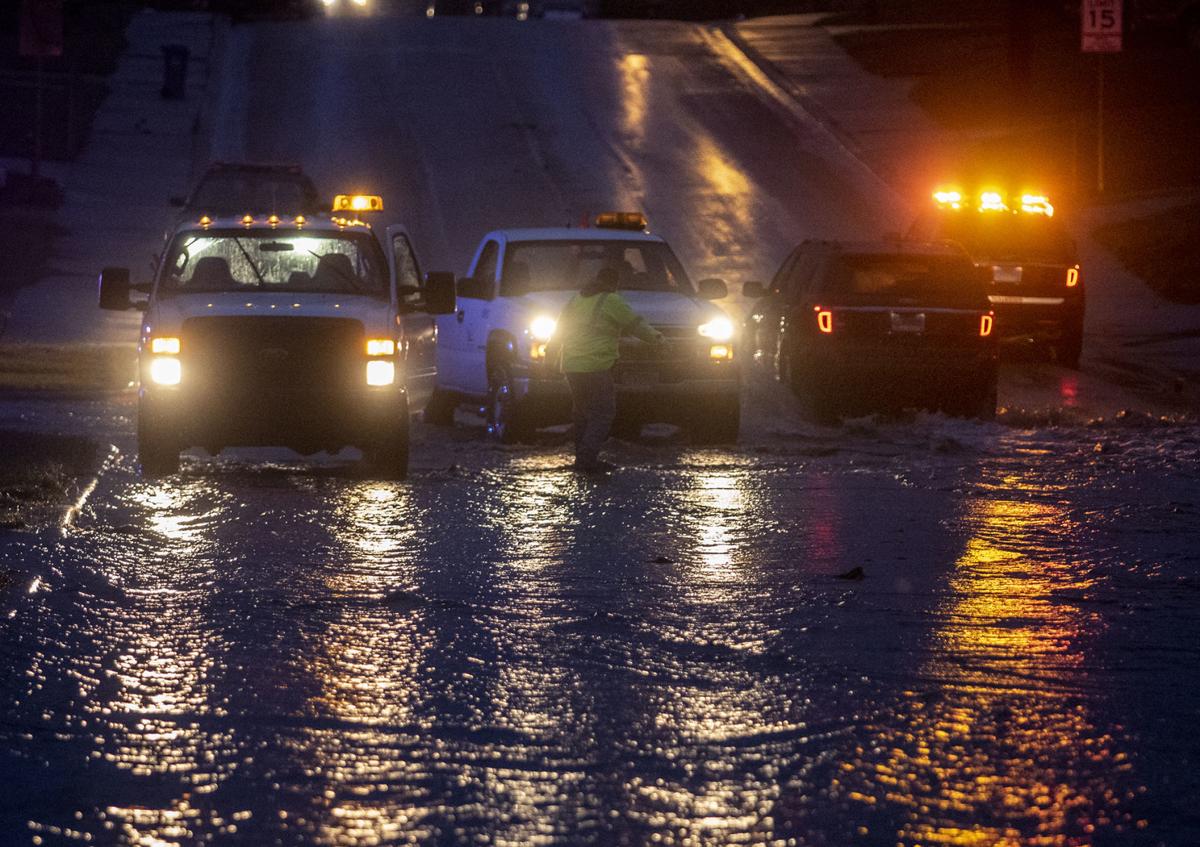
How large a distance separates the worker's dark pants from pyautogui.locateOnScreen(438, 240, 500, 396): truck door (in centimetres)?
208

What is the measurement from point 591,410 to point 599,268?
2.32 m

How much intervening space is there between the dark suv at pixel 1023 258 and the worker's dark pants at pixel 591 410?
7572mm

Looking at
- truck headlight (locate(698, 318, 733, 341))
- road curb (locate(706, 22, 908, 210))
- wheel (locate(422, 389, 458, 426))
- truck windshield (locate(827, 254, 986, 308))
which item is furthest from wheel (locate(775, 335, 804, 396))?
road curb (locate(706, 22, 908, 210))

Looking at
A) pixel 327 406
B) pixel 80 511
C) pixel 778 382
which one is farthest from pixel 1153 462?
pixel 80 511

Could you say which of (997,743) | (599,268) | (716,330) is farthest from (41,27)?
(997,743)

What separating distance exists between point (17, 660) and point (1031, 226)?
16.1 metres

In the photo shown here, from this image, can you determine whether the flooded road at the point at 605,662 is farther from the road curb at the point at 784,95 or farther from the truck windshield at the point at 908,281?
the road curb at the point at 784,95

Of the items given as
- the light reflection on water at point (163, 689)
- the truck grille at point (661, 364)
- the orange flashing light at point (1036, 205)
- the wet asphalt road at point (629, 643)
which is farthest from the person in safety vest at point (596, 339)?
the orange flashing light at point (1036, 205)

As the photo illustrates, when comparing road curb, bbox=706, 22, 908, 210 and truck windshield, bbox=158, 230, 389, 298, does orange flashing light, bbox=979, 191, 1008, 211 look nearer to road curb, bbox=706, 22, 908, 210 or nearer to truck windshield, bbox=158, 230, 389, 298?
truck windshield, bbox=158, 230, 389, 298

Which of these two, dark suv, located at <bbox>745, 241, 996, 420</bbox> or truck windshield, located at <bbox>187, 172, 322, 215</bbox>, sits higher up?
truck windshield, located at <bbox>187, 172, 322, 215</bbox>

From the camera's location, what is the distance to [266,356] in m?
15.4

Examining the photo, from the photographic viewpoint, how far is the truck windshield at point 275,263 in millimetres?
16062

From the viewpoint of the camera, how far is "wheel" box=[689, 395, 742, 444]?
688 inches

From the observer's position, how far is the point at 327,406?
50.5 ft
